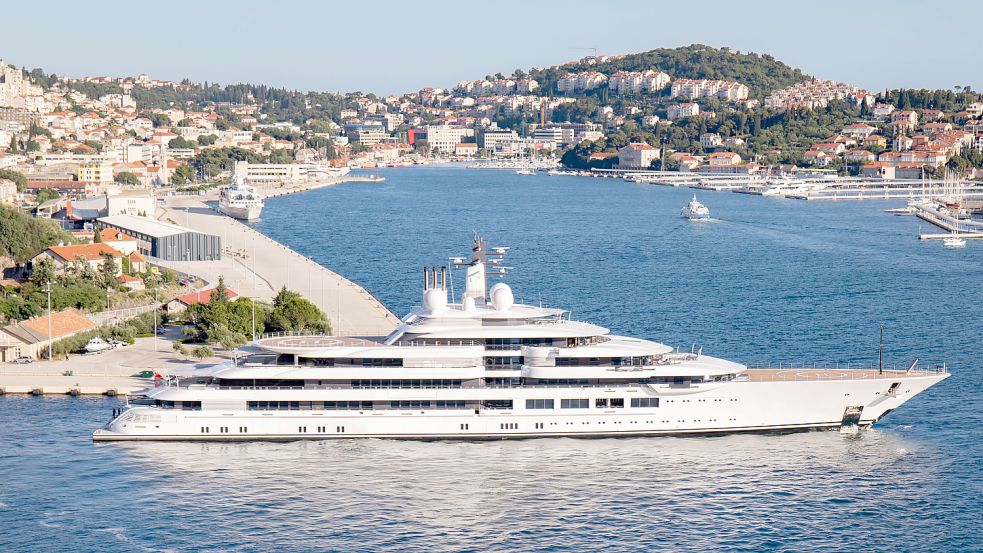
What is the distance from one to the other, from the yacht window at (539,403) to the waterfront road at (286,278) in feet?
34.4

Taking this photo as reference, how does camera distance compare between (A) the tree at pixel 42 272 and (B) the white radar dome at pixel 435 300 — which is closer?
(B) the white radar dome at pixel 435 300

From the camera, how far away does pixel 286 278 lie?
1909 inches

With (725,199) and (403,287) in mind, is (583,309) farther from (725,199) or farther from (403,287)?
(725,199)

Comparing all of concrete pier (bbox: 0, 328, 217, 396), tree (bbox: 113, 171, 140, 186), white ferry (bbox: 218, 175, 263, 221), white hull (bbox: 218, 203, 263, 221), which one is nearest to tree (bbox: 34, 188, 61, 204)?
white ferry (bbox: 218, 175, 263, 221)

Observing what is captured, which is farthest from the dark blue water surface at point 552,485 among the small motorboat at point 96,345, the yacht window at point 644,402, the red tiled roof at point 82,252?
the red tiled roof at point 82,252

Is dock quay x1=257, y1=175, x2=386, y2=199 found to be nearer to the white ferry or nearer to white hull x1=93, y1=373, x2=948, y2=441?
the white ferry

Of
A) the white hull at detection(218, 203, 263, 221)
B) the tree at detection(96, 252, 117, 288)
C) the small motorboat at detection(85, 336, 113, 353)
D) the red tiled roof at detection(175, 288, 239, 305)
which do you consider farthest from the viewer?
the white hull at detection(218, 203, 263, 221)

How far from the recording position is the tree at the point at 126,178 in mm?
107656

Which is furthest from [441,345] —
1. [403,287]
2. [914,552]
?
[403,287]

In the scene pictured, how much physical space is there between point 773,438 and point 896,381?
287 centimetres

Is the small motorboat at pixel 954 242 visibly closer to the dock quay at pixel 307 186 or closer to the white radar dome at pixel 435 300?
the white radar dome at pixel 435 300

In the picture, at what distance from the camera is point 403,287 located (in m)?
48.5

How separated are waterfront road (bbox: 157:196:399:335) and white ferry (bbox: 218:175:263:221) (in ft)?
40.1

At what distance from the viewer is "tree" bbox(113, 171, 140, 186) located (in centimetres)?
10766
